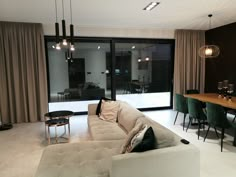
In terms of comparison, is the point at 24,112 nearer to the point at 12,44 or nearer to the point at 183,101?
the point at 12,44

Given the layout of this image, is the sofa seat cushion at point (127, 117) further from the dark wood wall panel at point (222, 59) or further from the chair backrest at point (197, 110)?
the dark wood wall panel at point (222, 59)

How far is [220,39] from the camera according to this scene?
18.6ft

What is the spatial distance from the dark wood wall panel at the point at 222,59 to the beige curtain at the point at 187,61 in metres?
0.27

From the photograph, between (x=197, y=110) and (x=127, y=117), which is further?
(x=197, y=110)

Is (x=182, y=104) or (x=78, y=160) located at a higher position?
(x=182, y=104)

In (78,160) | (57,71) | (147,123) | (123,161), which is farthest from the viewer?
(57,71)

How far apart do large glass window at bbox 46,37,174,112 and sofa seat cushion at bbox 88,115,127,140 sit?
2.47 metres

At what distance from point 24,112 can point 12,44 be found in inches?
70.1

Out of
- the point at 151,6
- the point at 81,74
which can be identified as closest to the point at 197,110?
the point at 151,6

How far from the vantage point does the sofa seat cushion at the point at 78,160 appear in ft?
6.07

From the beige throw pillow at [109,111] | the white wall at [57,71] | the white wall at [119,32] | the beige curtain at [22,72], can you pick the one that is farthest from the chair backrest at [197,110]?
the beige curtain at [22,72]

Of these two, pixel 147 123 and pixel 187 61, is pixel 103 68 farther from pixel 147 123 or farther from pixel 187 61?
pixel 147 123

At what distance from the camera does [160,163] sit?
1.80 metres

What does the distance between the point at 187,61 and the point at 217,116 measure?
308 cm
